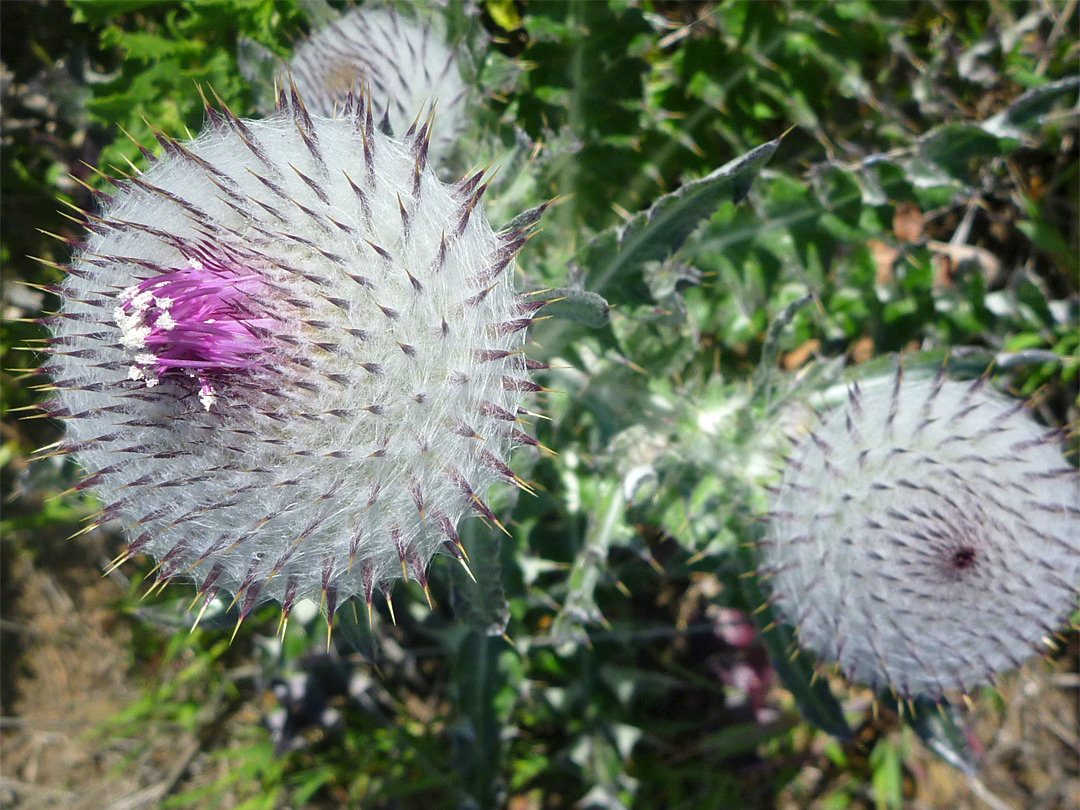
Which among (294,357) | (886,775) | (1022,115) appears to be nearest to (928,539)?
(1022,115)

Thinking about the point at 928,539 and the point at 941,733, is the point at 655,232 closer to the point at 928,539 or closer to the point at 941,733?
the point at 928,539

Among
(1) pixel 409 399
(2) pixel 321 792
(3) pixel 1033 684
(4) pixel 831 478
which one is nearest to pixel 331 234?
A: (1) pixel 409 399

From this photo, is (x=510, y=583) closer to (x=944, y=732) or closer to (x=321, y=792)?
(x=944, y=732)

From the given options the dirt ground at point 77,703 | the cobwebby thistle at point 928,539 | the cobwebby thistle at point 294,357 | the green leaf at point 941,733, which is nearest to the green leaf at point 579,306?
the cobwebby thistle at point 294,357

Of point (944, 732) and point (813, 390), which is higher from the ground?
point (813, 390)

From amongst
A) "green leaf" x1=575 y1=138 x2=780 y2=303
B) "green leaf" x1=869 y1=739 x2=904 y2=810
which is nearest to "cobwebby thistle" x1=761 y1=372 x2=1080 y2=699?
"green leaf" x1=575 y1=138 x2=780 y2=303

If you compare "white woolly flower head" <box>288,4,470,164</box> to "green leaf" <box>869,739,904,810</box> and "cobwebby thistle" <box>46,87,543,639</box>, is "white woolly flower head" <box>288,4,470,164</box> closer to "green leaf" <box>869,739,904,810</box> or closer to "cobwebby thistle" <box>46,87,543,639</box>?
"cobwebby thistle" <box>46,87,543,639</box>
